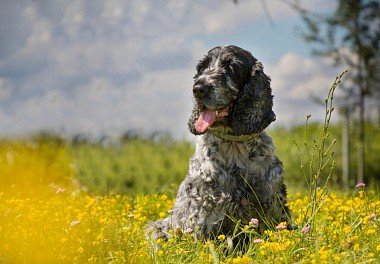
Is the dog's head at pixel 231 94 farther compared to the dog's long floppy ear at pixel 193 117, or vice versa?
the dog's long floppy ear at pixel 193 117

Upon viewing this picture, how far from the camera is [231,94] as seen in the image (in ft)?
19.0

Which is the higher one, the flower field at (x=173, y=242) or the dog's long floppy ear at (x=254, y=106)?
the dog's long floppy ear at (x=254, y=106)

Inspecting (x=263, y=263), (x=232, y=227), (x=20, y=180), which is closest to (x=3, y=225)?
(x=232, y=227)

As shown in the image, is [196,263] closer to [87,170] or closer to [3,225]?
[3,225]

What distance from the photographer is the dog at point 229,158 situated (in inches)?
223

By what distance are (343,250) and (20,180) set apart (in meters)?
6.08

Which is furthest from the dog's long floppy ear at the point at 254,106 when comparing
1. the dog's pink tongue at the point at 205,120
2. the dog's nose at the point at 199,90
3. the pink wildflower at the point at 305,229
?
the pink wildflower at the point at 305,229

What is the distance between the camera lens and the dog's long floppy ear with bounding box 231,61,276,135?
567 cm

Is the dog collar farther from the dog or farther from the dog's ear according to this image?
the dog's ear

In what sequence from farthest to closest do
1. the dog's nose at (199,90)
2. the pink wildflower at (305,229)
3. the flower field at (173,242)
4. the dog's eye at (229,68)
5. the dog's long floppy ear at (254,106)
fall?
the dog's eye at (229,68)
the dog's long floppy ear at (254,106)
the dog's nose at (199,90)
the pink wildflower at (305,229)
the flower field at (173,242)

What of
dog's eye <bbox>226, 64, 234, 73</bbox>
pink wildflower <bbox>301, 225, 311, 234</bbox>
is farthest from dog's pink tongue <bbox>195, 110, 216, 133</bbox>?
pink wildflower <bbox>301, 225, 311, 234</bbox>

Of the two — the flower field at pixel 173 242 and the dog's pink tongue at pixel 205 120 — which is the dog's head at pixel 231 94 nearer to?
the dog's pink tongue at pixel 205 120

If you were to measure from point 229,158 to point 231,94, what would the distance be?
551 mm

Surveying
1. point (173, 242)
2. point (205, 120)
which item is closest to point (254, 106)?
point (205, 120)
